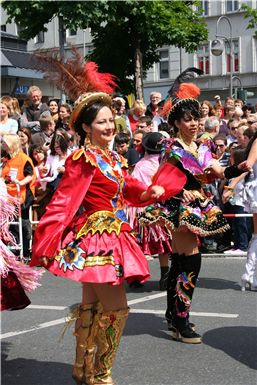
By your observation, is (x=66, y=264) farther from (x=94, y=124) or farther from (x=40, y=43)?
(x=40, y=43)

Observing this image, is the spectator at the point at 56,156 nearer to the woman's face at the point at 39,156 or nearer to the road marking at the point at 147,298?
the woman's face at the point at 39,156

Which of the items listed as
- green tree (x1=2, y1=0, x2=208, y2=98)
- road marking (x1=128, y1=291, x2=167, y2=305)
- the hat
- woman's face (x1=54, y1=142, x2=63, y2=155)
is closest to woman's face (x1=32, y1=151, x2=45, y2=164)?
woman's face (x1=54, y1=142, x2=63, y2=155)

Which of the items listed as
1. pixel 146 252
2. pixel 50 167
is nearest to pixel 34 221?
pixel 50 167

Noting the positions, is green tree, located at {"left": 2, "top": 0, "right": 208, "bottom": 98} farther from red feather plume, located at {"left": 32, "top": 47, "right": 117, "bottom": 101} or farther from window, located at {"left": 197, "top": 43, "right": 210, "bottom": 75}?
red feather plume, located at {"left": 32, "top": 47, "right": 117, "bottom": 101}

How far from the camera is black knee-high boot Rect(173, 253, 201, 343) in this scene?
5.74 metres

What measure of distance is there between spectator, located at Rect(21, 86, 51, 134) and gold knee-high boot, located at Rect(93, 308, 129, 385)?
8575 mm

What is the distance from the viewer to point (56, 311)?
6.85m

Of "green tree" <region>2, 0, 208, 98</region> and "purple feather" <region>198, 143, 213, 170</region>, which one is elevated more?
"green tree" <region>2, 0, 208, 98</region>

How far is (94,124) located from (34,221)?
6.68 meters

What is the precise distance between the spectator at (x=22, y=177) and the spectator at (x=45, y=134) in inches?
50.2

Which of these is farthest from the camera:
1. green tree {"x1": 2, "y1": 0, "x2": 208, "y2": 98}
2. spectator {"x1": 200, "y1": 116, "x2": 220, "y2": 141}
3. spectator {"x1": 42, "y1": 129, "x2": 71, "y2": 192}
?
green tree {"x1": 2, "y1": 0, "x2": 208, "y2": 98}

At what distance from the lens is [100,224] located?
14.8ft

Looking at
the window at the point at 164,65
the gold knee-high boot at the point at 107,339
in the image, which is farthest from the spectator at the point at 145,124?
the window at the point at 164,65

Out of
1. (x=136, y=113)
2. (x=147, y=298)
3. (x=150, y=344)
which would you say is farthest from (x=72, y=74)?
(x=136, y=113)
